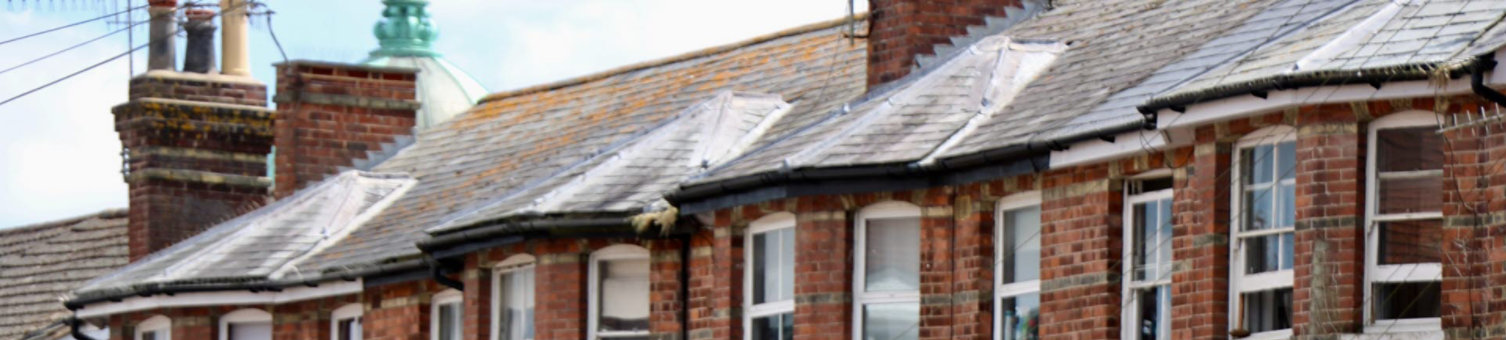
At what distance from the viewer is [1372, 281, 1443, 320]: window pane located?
94.1 feet

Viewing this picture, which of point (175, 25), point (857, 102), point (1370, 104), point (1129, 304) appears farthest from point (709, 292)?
point (175, 25)

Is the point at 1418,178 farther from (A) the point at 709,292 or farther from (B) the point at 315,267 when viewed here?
(B) the point at 315,267

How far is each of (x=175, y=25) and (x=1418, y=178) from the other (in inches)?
955

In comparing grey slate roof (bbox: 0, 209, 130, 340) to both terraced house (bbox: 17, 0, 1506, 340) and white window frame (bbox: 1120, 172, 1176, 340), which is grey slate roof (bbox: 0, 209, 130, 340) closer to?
terraced house (bbox: 17, 0, 1506, 340)

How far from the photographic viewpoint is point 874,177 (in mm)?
33781

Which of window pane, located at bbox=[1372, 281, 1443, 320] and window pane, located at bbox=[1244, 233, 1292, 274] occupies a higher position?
window pane, located at bbox=[1244, 233, 1292, 274]

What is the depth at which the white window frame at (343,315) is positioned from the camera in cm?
4232

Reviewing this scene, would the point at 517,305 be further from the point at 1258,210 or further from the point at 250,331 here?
the point at 1258,210

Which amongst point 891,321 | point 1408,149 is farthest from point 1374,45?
point 891,321

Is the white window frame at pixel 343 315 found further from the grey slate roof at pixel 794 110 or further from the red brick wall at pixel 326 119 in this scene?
the red brick wall at pixel 326 119

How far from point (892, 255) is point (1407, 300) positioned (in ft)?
20.8

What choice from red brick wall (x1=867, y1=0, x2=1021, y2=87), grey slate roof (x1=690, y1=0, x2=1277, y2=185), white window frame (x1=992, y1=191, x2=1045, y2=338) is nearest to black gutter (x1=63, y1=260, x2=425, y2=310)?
red brick wall (x1=867, y1=0, x2=1021, y2=87)

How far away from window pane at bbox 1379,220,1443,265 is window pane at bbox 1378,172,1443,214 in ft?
0.31

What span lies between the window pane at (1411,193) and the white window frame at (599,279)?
31.6 ft
